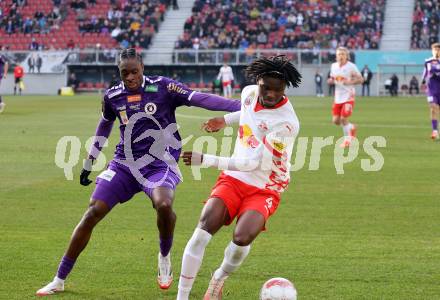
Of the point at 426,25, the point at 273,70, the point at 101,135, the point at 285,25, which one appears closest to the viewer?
the point at 273,70

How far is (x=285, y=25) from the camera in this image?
210ft

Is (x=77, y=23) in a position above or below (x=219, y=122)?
below

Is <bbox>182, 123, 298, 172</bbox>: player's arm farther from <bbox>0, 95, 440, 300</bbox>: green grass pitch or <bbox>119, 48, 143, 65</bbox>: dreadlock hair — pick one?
<bbox>119, 48, 143, 65</bbox>: dreadlock hair

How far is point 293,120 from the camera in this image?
26.9ft

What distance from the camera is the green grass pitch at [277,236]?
8.64 metres

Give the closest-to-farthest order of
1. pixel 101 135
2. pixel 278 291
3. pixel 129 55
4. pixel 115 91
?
pixel 278 291
pixel 129 55
pixel 115 91
pixel 101 135

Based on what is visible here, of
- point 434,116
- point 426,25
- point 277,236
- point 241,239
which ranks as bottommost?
point 434,116

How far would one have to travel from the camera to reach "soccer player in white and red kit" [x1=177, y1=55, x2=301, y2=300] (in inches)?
305

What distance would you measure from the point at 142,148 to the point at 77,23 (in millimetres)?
59912

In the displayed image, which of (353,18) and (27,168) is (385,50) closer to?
(353,18)

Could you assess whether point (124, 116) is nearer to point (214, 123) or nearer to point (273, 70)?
point (214, 123)

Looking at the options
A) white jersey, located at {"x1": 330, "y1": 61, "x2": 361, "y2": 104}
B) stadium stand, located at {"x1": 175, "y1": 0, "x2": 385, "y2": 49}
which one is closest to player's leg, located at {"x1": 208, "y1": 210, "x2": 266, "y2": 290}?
white jersey, located at {"x1": 330, "y1": 61, "x2": 361, "y2": 104}

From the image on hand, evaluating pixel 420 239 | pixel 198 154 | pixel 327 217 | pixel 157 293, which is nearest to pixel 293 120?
pixel 198 154

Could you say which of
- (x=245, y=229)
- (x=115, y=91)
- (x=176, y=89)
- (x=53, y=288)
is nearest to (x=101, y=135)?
(x=115, y=91)
